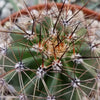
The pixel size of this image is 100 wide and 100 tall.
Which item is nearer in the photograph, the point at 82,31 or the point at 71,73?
the point at 71,73

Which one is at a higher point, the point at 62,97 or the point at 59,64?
the point at 59,64

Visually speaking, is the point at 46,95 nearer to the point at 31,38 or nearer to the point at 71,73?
the point at 71,73

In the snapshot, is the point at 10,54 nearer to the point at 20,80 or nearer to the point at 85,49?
the point at 20,80

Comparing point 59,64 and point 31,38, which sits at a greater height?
point 31,38

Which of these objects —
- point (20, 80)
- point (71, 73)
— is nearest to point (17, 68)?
point (20, 80)

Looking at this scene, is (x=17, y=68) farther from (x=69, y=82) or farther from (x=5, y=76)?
(x=69, y=82)

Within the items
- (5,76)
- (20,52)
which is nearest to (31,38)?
(20,52)

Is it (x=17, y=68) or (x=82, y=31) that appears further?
(x=82, y=31)

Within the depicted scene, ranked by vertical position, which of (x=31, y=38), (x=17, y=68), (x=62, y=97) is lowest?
(x=62, y=97)
